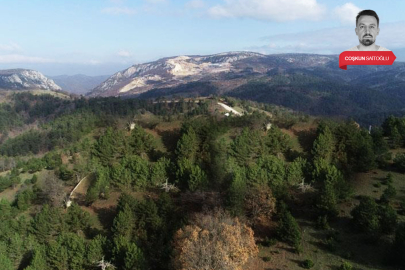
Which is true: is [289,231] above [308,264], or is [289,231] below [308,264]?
above

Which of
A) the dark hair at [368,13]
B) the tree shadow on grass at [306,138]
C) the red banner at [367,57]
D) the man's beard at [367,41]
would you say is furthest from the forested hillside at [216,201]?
the dark hair at [368,13]

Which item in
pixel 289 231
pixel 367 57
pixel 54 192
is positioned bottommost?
pixel 289 231

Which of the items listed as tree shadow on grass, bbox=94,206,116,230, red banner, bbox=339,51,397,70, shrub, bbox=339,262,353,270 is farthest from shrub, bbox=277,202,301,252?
tree shadow on grass, bbox=94,206,116,230

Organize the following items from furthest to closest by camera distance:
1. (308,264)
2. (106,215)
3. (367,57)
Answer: (106,215)
(308,264)
(367,57)

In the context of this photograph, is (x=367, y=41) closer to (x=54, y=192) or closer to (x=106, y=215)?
(x=106, y=215)

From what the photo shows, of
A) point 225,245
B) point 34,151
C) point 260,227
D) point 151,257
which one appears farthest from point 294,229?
point 34,151

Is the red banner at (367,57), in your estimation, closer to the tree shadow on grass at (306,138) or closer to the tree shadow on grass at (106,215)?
the tree shadow on grass at (306,138)

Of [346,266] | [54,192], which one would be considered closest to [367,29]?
[346,266]
